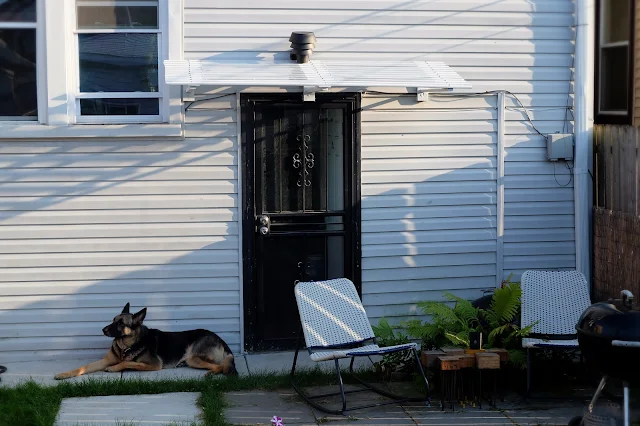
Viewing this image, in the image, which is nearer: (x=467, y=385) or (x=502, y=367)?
(x=467, y=385)

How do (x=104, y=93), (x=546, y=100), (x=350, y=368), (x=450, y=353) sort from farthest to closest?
(x=546, y=100) < (x=104, y=93) < (x=350, y=368) < (x=450, y=353)

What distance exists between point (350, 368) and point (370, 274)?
3.79 ft

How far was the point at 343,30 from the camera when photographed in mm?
7891

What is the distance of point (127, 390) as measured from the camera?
6.76m

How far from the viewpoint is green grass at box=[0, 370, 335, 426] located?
Result: 20.2 ft

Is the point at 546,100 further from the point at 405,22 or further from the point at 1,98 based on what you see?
the point at 1,98

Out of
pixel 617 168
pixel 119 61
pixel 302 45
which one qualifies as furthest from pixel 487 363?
pixel 119 61

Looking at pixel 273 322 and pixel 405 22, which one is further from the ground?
pixel 405 22

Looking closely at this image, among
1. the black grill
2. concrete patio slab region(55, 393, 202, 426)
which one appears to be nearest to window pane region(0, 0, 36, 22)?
concrete patio slab region(55, 393, 202, 426)

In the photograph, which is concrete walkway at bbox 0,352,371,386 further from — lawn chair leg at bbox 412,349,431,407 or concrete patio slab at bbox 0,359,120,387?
lawn chair leg at bbox 412,349,431,407

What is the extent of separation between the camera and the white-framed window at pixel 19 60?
7578 millimetres

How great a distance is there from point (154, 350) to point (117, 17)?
2859mm

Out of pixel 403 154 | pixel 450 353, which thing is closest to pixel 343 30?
pixel 403 154

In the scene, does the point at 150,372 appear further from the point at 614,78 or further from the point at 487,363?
the point at 614,78
